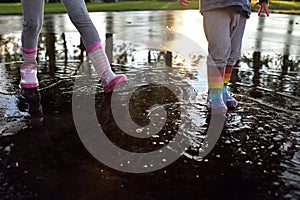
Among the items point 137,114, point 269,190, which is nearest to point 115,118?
point 137,114

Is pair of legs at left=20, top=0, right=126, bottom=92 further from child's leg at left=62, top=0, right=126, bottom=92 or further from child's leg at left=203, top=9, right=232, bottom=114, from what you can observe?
child's leg at left=203, top=9, right=232, bottom=114

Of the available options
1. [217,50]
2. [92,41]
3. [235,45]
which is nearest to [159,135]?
[217,50]

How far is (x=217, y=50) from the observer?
262 centimetres

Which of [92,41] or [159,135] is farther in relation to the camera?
Answer: [92,41]

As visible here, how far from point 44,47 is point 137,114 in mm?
3109

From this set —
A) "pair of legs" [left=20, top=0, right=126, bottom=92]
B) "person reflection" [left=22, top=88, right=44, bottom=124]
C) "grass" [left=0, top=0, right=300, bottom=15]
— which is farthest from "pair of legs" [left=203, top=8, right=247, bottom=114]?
"grass" [left=0, top=0, right=300, bottom=15]

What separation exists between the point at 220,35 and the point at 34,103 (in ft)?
4.51

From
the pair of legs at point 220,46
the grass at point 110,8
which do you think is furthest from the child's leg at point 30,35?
the grass at point 110,8

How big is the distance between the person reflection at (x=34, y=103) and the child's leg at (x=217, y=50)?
1.11 meters

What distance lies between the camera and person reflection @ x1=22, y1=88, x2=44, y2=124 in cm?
242

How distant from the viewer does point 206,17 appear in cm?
264

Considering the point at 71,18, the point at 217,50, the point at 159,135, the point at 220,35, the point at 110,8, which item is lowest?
the point at 159,135

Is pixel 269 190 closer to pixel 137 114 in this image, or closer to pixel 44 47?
pixel 137 114

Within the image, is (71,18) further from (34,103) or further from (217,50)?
(217,50)
